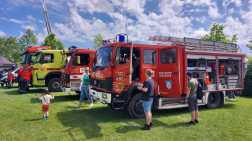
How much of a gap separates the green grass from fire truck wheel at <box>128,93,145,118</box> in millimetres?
252

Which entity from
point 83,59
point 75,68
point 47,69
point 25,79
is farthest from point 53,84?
point 83,59

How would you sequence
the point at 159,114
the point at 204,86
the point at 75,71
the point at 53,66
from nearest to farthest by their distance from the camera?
the point at 159,114 → the point at 204,86 → the point at 75,71 → the point at 53,66

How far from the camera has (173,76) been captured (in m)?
5.70

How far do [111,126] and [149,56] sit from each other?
8.88ft

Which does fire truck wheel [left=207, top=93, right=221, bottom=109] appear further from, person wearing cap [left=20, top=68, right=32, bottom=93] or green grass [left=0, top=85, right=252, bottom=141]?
person wearing cap [left=20, top=68, right=32, bottom=93]

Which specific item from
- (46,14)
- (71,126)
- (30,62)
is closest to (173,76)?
(71,126)

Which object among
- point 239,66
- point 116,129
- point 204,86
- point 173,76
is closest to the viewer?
point 116,129

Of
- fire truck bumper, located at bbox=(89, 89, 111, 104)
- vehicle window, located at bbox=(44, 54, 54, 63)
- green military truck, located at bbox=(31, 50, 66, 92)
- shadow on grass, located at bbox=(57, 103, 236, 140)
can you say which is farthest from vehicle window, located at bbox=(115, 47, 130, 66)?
vehicle window, located at bbox=(44, 54, 54, 63)

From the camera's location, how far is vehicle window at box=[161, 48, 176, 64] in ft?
19.2

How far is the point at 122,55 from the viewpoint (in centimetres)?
570

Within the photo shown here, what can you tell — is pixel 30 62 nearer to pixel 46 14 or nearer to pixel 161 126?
pixel 161 126

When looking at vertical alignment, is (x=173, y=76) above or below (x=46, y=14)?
below

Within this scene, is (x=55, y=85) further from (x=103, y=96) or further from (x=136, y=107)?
(x=136, y=107)

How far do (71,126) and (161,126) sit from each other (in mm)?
2720
